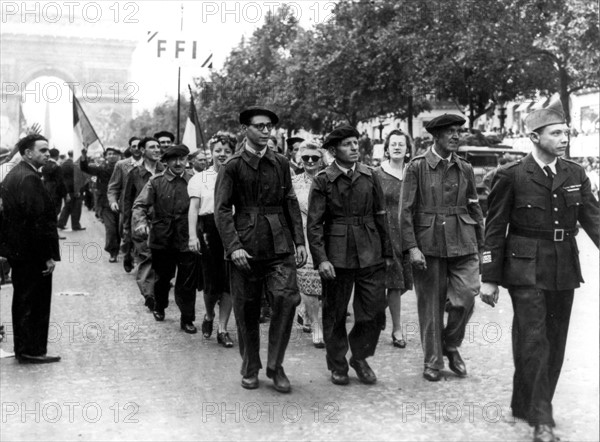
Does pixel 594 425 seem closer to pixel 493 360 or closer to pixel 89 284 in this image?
pixel 493 360

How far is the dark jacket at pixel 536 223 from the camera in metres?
5.03

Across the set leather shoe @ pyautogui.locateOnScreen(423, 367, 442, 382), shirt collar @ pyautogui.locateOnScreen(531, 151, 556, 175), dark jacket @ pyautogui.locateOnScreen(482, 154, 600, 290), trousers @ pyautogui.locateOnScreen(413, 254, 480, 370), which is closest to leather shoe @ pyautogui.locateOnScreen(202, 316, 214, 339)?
trousers @ pyautogui.locateOnScreen(413, 254, 480, 370)

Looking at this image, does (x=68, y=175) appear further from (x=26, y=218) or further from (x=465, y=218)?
(x=465, y=218)

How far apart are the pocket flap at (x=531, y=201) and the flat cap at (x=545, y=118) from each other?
1.32 feet

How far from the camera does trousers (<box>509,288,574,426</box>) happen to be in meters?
4.93

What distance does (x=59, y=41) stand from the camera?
6116 centimetres

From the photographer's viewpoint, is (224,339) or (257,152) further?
(224,339)

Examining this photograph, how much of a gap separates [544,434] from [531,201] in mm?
1325

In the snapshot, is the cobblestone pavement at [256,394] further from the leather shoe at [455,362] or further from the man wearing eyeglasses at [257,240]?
the man wearing eyeglasses at [257,240]

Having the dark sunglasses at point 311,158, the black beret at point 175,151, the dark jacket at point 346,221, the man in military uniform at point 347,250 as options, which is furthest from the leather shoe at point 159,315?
the dark jacket at point 346,221

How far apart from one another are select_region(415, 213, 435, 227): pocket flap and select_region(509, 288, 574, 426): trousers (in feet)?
4.31

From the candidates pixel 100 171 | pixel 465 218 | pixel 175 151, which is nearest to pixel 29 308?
pixel 175 151

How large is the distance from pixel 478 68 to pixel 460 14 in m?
1.74

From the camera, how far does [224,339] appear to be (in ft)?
25.1
